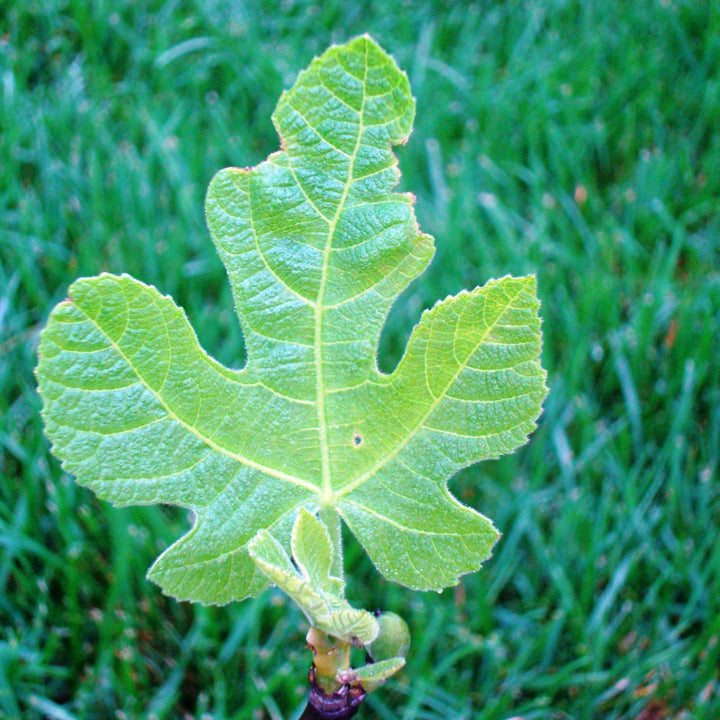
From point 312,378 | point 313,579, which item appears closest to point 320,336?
point 312,378

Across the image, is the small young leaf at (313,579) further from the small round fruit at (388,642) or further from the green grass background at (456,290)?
the green grass background at (456,290)

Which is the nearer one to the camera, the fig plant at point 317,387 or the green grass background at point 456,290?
the fig plant at point 317,387

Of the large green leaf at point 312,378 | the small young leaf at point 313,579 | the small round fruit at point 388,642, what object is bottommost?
the small round fruit at point 388,642

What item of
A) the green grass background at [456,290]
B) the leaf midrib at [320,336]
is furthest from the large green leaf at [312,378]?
the green grass background at [456,290]

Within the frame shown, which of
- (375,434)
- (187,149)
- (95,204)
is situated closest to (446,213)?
(187,149)

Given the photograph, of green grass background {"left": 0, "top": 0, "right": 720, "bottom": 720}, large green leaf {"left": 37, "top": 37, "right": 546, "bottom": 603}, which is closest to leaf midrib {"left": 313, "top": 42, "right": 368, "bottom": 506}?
large green leaf {"left": 37, "top": 37, "right": 546, "bottom": 603}

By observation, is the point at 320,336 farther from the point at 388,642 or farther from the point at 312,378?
the point at 388,642

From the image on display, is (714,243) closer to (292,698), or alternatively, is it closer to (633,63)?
(633,63)

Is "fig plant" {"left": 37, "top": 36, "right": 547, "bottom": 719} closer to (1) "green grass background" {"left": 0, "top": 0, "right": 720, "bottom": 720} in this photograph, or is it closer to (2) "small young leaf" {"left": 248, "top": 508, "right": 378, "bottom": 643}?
(2) "small young leaf" {"left": 248, "top": 508, "right": 378, "bottom": 643}
